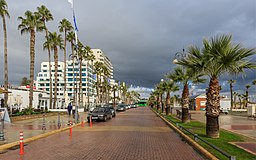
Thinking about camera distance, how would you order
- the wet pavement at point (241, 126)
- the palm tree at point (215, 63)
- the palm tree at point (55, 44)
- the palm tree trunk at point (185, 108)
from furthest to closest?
the palm tree at point (55, 44) < the palm tree trunk at point (185, 108) < the wet pavement at point (241, 126) < the palm tree at point (215, 63)

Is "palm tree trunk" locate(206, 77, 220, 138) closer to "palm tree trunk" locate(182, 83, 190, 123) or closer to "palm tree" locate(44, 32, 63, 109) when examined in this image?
"palm tree trunk" locate(182, 83, 190, 123)

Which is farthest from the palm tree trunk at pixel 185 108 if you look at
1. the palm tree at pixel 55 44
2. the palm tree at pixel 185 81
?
the palm tree at pixel 55 44

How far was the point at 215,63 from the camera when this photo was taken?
521 inches

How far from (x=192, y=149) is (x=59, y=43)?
127ft

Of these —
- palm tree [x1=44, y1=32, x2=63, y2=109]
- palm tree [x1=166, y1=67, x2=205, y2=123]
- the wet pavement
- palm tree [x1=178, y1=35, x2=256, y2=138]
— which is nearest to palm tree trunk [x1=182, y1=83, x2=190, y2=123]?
palm tree [x1=166, y1=67, x2=205, y2=123]

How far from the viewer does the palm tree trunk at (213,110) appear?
43.0 ft

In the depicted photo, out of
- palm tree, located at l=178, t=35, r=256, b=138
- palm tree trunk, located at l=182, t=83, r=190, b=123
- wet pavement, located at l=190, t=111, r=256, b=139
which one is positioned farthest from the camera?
palm tree trunk, located at l=182, t=83, r=190, b=123

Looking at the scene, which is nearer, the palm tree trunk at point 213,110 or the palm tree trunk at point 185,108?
the palm tree trunk at point 213,110

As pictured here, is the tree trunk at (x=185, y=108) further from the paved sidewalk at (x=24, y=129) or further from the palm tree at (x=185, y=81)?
the paved sidewalk at (x=24, y=129)

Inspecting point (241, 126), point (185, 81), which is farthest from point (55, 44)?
point (241, 126)

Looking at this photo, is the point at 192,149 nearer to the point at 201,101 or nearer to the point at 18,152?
the point at 18,152

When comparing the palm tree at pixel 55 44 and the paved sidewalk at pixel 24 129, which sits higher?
the palm tree at pixel 55 44

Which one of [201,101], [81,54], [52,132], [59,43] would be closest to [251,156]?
[52,132]

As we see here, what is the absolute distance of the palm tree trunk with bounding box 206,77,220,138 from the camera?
13.1 metres
